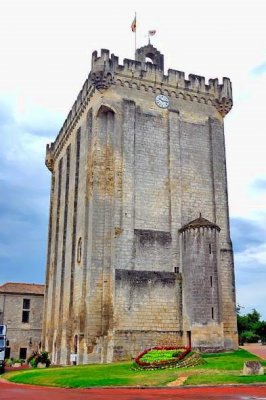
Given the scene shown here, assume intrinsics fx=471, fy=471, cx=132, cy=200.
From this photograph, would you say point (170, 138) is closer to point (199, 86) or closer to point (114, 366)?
point (199, 86)

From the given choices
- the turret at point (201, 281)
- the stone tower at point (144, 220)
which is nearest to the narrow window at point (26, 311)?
the stone tower at point (144, 220)

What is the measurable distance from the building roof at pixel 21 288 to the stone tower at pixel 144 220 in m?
10.9

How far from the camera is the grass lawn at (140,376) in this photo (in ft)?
56.4

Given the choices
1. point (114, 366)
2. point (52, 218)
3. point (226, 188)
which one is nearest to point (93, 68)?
point (226, 188)

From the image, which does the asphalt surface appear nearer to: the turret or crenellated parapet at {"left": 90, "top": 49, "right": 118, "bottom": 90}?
the turret

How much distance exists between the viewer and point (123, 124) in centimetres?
3275

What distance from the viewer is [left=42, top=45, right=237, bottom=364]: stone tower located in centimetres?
2909

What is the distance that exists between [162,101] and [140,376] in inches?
845

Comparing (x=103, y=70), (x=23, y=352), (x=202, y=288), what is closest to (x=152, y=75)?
(x=103, y=70)

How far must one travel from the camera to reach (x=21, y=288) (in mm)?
49844

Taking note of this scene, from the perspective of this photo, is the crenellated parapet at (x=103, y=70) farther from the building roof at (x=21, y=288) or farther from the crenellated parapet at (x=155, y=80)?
the building roof at (x=21, y=288)

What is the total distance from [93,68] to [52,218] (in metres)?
15.9

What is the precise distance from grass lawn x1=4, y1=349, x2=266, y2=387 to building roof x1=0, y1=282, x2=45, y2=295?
26.0 m

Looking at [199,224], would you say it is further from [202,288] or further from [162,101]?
[162,101]
